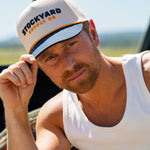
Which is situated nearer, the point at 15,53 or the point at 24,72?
the point at 24,72

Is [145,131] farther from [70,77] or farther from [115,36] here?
[115,36]

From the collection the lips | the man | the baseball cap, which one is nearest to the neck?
the man

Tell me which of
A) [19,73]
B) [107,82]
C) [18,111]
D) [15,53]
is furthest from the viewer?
[15,53]

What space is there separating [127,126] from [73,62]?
0.53 meters

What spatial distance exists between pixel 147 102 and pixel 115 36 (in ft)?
226

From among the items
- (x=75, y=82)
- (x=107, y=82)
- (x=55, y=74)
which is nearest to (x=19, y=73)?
(x=55, y=74)

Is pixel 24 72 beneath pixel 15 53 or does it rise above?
above

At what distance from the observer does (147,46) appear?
334 cm

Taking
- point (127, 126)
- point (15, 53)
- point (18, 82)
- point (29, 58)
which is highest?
point (29, 58)

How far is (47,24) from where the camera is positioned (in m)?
1.65

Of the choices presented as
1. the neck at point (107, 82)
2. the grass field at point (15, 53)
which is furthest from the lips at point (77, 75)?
the grass field at point (15, 53)

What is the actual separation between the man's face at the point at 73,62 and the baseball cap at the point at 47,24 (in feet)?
0.22

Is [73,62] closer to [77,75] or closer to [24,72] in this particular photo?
[77,75]

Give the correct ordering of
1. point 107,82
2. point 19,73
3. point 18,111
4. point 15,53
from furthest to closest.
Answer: point 15,53 → point 107,82 → point 18,111 → point 19,73
